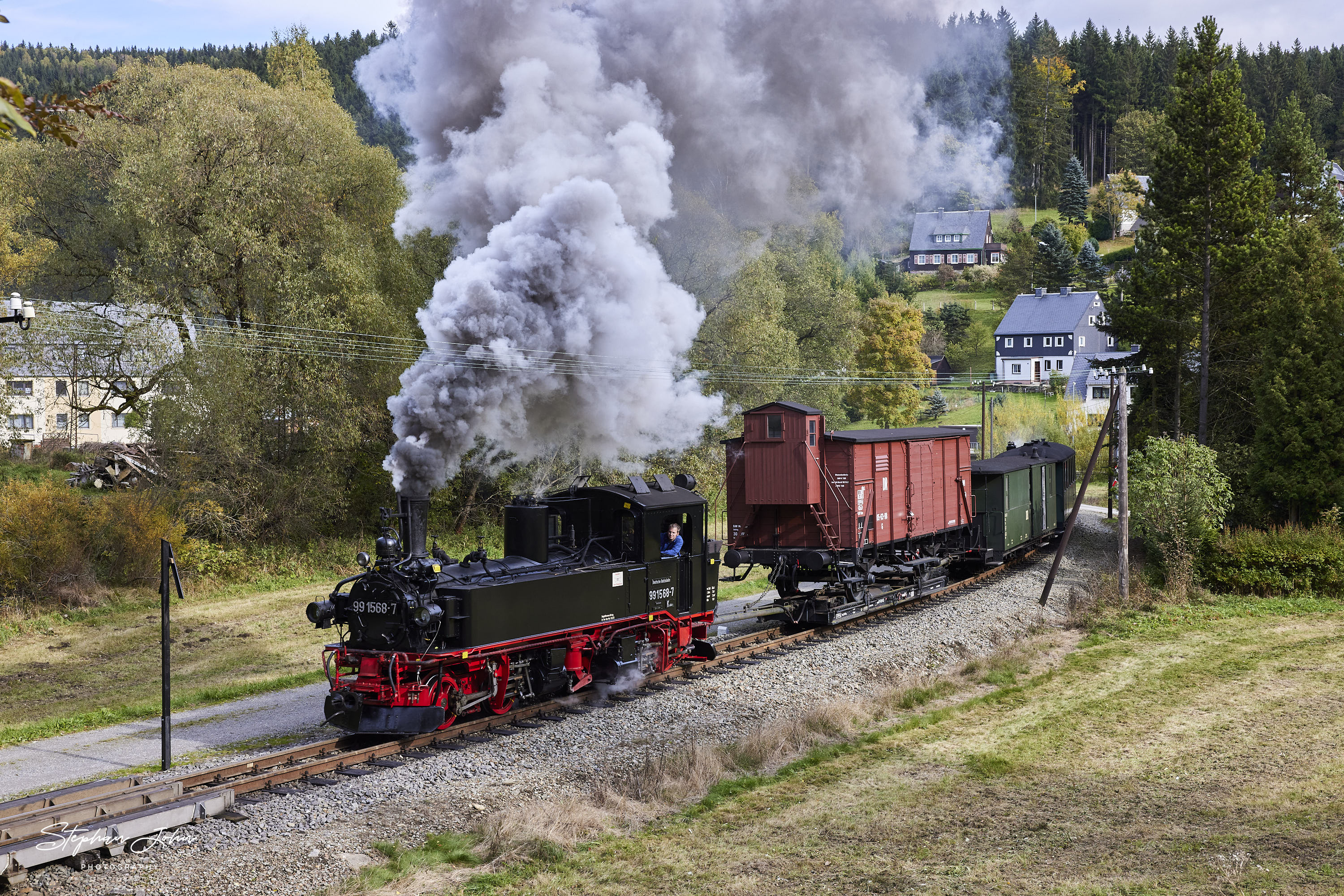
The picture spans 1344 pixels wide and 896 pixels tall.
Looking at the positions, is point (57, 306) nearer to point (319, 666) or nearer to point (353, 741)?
point (319, 666)

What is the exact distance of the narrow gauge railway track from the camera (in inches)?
322

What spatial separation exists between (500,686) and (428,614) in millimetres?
1908

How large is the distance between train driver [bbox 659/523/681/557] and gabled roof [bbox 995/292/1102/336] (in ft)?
203

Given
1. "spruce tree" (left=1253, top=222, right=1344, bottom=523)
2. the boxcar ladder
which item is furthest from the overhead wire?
"spruce tree" (left=1253, top=222, right=1344, bottom=523)

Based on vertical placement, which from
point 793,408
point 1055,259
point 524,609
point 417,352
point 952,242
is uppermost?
point 952,242

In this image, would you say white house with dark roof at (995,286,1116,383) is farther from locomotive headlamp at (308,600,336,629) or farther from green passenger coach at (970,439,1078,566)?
locomotive headlamp at (308,600,336,629)

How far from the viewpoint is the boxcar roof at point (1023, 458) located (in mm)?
24328

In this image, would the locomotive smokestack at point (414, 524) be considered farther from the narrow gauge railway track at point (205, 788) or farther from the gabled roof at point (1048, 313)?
the gabled roof at point (1048, 313)

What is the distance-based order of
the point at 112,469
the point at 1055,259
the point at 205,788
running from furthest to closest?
the point at 1055,259, the point at 112,469, the point at 205,788

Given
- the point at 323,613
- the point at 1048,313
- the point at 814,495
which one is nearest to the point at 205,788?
the point at 323,613

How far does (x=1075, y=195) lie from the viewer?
89.1 meters

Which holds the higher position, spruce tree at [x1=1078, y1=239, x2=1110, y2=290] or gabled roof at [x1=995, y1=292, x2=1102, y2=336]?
spruce tree at [x1=1078, y1=239, x2=1110, y2=290]

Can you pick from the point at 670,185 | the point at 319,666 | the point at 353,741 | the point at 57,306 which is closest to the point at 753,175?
the point at 670,185

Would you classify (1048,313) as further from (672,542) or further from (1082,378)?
(672,542)
